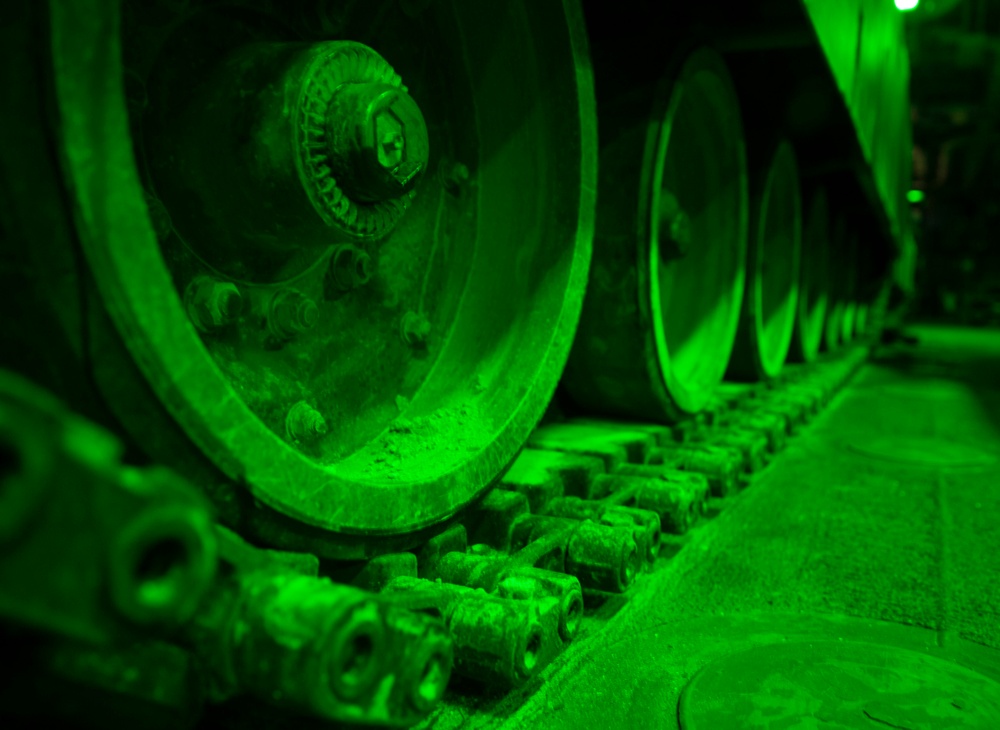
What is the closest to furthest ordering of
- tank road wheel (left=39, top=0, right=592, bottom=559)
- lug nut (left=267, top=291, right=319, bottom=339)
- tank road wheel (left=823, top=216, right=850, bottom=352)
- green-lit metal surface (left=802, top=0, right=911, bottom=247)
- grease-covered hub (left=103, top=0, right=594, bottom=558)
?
tank road wheel (left=39, top=0, right=592, bottom=559) → grease-covered hub (left=103, top=0, right=594, bottom=558) → lug nut (left=267, top=291, right=319, bottom=339) → green-lit metal surface (left=802, top=0, right=911, bottom=247) → tank road wheel (left=823, top=216, right=850, bottom=352)

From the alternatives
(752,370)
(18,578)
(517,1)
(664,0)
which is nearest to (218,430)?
(18,578)

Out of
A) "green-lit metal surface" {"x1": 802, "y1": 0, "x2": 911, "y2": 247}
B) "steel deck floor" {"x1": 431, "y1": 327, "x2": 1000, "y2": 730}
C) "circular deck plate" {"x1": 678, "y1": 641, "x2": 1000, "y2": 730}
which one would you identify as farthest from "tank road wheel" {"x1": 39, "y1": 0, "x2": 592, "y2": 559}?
"green-lit metal surface" {"x1": 802, "y1": 0, "x2": 911, "y2": 247}

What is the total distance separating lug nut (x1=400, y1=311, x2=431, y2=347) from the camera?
1502 millimetres

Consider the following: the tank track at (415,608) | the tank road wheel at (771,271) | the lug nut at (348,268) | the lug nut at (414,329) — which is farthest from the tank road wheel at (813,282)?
the lug nut at (348,268)

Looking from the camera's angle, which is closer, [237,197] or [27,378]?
[27,378]

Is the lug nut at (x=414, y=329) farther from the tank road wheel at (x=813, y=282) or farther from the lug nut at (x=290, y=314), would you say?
the tank road wheel at (x=813, y=282)

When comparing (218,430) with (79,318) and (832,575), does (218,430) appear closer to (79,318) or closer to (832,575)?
(79,318)

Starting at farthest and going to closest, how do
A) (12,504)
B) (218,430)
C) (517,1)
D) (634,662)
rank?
(517,1) < (634,662) < (218,430) < (12,504)

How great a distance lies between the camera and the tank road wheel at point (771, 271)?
311 centimetres

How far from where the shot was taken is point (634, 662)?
1255 mm

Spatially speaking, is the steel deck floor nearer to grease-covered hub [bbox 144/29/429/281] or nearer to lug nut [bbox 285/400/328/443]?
lug nut [bbox 285/400/328/443]

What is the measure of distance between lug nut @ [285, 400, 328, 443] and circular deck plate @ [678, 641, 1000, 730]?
70cm

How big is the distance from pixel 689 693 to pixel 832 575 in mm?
668

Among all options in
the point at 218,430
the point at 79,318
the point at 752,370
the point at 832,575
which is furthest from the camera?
the point at 752,370
